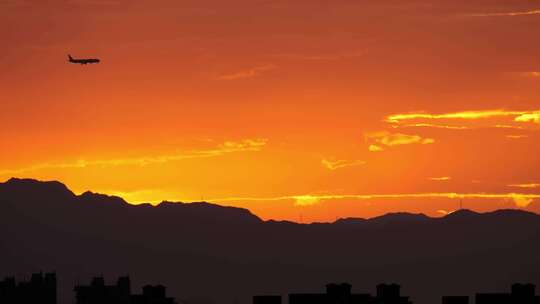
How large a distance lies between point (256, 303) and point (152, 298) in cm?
557

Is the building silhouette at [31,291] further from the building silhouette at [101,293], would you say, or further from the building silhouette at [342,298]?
the building silhouette at [342,298]

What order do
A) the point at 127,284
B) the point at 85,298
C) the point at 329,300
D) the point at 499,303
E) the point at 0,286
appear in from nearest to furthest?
the point at 499,303 → the point at 329,300 → the point at 85,298 → the point at 127,284 → the point at 0,286

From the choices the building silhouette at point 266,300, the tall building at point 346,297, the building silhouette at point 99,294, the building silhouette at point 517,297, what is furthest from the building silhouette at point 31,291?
the building silhouette at point 517,297

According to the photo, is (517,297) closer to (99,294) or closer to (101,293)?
(99,294)

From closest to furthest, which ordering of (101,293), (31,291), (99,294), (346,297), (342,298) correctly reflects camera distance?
(342,298), (346,297), (99,294), (101,293), (31,291)

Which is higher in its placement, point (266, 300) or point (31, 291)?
point (31, 291)

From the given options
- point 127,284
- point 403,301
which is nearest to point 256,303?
point 403,301

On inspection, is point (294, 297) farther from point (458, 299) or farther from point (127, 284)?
point (127, 284)

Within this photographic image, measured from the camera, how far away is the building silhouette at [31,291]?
127562 mm

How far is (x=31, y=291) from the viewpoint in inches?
5177

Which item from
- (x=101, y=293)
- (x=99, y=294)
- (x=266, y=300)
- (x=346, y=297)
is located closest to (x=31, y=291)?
(x=101, y=293)

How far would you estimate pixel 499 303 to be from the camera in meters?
75.4

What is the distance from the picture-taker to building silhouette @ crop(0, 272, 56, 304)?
128 metres

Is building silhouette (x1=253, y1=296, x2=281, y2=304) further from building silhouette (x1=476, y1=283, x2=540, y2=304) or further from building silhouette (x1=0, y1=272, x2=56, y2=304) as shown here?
building silhouette (x1=0, y1=272, x2=56, y2=304)
